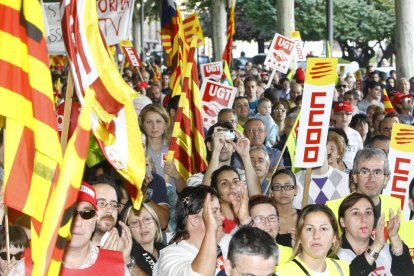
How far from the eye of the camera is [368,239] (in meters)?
7.00

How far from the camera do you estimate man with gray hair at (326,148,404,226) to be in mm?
7766

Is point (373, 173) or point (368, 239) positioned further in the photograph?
point (373, 173)

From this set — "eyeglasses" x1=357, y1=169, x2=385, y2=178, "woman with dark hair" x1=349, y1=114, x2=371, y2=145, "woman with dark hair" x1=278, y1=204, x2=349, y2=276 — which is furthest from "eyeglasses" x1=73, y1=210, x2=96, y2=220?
"woman with dark hair" x1=349, y1=114, x2=371, y2=145

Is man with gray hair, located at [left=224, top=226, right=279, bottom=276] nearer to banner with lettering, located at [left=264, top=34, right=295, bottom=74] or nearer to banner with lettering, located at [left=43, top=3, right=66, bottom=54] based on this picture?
banner with lettering, located at [left=43, top=3, right=66, bottom=54]

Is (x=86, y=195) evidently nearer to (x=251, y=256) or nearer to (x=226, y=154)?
(x=251, y=256)

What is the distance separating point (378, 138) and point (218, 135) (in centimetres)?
171

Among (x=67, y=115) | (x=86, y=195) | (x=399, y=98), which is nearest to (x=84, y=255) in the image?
(x=86, y=195)

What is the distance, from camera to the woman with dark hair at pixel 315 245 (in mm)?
6094

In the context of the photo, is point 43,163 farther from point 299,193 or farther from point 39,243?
Answer: point 299,193

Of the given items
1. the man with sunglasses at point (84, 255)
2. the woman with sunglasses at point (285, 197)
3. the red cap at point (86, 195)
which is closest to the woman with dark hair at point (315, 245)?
the man with sunglasses at point (84, 255)

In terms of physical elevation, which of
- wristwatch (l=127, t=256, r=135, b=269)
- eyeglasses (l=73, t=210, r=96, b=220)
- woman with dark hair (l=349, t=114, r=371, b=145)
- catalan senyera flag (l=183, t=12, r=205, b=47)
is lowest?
wristwatch (l=127, t=256, r=135, b=269)

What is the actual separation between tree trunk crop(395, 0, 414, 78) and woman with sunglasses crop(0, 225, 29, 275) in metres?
18.0

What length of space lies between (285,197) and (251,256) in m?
2.76

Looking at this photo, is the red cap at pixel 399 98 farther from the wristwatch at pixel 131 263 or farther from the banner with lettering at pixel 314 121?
the wristwatch at pixel 131 263
